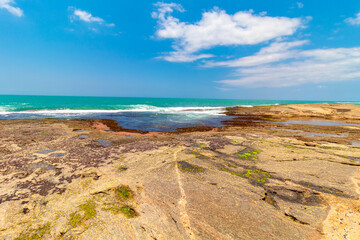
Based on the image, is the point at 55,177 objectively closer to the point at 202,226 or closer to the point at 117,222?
the point at 117,222

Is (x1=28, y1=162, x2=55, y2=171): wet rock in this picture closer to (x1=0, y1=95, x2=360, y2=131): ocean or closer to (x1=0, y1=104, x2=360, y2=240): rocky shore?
(x1=0, y1=104, x2=360, y2=240): rocky shore

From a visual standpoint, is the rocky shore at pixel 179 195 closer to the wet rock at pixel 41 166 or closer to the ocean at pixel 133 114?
the wet rock at pixel 41 166

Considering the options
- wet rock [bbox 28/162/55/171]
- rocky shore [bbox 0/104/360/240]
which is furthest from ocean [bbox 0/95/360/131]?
wet rock [bbox 28/162/55/171]

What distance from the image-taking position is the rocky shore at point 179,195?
3816mm

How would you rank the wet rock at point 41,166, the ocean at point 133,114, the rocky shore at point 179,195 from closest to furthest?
the rocky shore at point 179,195
the wet rock at point 41,166
the ocean at point 133,114

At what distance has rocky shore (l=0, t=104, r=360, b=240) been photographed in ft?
12.5

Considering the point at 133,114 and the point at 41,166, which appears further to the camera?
the point at 133,114

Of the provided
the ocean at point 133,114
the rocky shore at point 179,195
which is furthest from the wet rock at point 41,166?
the ocean at point 133,114

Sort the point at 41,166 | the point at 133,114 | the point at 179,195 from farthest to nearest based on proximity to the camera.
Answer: the point at 133,114, the point at 41,166, the point at 179,195

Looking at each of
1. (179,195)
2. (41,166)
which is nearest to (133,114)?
(41,166)

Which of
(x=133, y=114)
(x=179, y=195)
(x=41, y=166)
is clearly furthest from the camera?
(x=133, y=114)

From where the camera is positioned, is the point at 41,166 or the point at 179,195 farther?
the point at 41,166

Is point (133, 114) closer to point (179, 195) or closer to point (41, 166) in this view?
point (41, 166)

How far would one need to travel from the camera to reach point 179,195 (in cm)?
512
